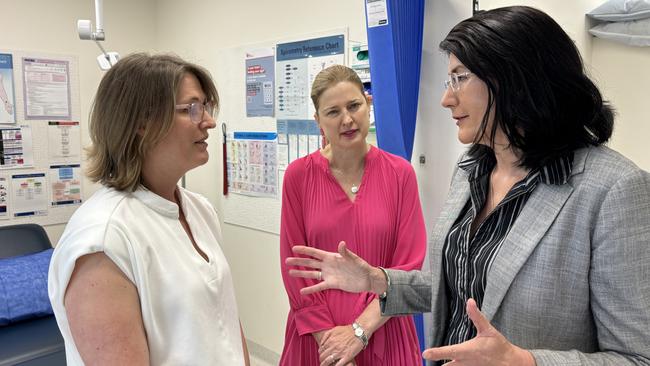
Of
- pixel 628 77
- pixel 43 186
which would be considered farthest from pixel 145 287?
pixel 43 186

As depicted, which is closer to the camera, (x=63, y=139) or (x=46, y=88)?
(x=46, y=88)

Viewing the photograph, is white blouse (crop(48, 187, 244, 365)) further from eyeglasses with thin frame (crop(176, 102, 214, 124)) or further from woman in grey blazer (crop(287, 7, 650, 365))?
woman in grey blazer (crop(287, 7, 650, 365))

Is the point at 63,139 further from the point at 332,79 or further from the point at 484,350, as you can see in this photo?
the point at 484,350

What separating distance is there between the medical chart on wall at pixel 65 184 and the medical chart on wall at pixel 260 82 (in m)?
1.50

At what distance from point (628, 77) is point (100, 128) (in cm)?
188

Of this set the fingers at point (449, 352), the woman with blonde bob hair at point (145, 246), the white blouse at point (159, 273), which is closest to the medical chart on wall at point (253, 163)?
the woman with blonde bob hair at point (145, 246)

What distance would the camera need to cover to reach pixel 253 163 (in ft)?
11.1

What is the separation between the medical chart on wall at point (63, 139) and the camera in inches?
145

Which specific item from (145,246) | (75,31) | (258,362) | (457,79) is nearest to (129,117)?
(145,246)

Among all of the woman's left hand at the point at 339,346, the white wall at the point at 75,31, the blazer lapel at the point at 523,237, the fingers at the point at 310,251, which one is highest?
the white wall at the point at 75,31

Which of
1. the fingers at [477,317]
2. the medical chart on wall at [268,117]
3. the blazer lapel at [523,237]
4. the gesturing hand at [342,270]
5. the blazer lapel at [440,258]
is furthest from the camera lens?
the medical chart on wall at [268,117]

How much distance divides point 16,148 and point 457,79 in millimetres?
3498

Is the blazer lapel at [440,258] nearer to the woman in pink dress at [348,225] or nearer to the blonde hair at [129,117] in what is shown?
the woman in pink dress at [348,225]

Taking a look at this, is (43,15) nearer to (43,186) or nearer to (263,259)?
(43,186)
